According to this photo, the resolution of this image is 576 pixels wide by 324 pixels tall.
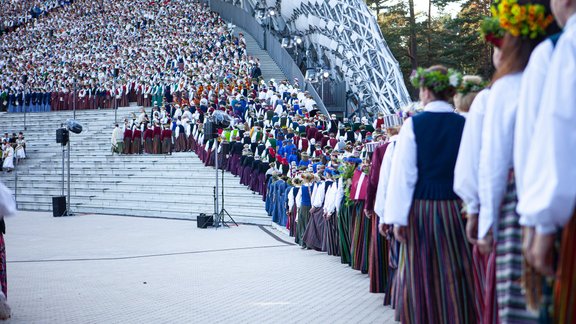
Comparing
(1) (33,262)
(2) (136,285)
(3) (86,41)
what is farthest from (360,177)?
(3) (86,41)

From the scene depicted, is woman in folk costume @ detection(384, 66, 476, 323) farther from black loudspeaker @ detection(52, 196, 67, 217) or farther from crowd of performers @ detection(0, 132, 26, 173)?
crowd of performers @ detection(0, 132, 26, 173)

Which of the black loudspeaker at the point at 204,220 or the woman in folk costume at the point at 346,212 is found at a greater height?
the woman in folk costume at the point at 346,212

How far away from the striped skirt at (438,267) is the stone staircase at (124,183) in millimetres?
16224

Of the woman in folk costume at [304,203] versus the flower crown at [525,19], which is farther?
the woman in folk costume at [304,203]

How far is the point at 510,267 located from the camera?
3.06 metres

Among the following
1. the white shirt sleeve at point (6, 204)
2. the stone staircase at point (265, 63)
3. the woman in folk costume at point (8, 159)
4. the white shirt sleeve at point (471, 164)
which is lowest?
the woman in folk costume at point (8, 159)

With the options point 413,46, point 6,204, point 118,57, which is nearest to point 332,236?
point 6,204

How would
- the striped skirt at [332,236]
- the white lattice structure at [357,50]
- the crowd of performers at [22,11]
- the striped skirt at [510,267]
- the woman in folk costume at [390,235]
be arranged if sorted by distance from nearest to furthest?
the striped skirt at [510,267] < the woman in folk costume at [390,235] < the striped skirt at [332,236] < the white lattice structure at [357,50] < the crowd of performers at [22,11]

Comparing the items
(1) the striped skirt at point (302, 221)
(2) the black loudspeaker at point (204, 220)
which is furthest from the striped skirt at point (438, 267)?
(2) the black loudspeaker at point (204, 220)

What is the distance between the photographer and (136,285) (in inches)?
372

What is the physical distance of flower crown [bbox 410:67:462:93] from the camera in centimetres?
499

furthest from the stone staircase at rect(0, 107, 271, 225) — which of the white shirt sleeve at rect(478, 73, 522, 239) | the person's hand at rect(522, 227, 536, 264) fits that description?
the person's hand at rect(522, 227, 536, 264)

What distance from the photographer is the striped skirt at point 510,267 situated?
3.02 m

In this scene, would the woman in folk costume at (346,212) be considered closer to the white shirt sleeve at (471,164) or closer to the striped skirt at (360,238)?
the striped skirt at (360,238)
